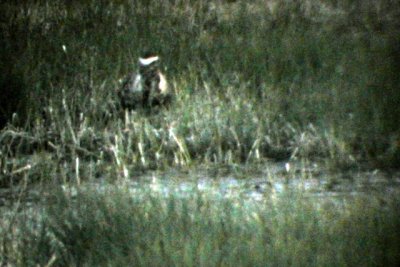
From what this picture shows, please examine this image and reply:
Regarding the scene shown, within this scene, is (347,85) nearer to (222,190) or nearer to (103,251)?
(222,190)

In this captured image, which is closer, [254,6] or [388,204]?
[388,204]

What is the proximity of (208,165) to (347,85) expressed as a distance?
4.33ft

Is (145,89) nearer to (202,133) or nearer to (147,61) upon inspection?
(147,61)

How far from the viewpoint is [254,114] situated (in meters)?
6.00

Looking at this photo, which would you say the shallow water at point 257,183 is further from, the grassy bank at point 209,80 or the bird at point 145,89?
the bird at point 145,89

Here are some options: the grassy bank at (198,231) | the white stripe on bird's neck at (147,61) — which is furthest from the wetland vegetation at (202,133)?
the white stripe on bird's neck at (147,61)

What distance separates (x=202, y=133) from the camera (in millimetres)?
5828

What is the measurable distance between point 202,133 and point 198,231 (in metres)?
2.07

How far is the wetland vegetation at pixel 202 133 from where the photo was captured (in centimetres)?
380

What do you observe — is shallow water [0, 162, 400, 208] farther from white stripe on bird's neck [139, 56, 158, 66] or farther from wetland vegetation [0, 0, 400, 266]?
white stripe on bird's neck [139, 56, 158, 66]

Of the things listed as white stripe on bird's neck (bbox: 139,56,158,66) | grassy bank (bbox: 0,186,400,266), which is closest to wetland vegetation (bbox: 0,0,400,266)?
grassy bank (bbox: 0,186,400,266)

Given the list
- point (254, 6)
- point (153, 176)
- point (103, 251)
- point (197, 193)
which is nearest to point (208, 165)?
point (153, 176)

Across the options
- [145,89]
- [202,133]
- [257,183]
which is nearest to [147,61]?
[145,89]

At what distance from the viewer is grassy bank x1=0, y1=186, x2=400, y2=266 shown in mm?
3559
